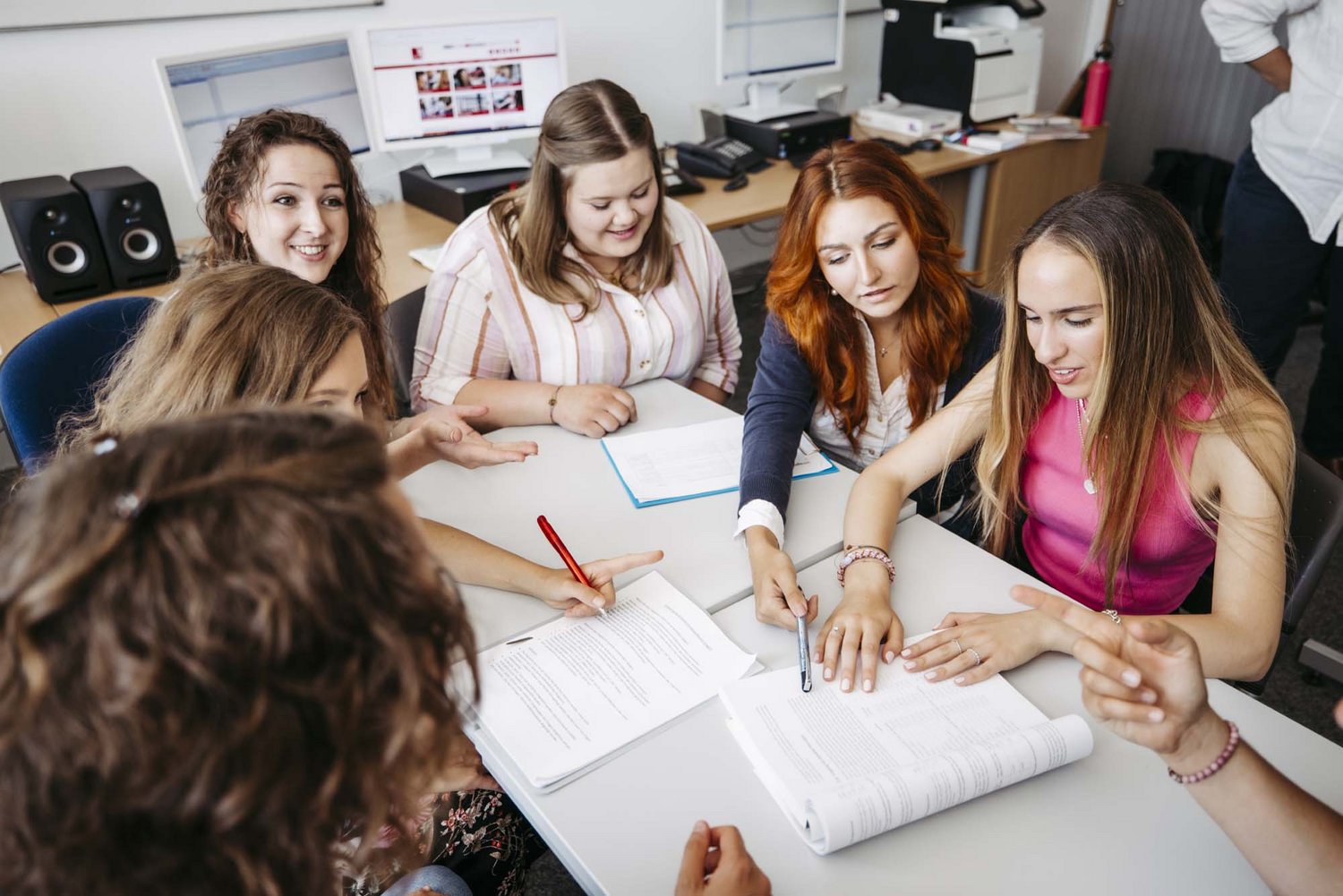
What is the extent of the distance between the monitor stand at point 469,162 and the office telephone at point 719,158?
51cm

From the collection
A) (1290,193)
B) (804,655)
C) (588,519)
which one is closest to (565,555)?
(588,519)

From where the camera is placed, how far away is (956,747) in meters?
0.87

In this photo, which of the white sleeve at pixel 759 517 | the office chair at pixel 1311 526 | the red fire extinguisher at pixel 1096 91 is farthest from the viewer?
the red fire extinguisher at pixel 1096 91

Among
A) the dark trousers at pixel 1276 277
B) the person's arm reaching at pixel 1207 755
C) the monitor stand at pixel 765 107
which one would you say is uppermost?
the monitor stand at pixel 765 107

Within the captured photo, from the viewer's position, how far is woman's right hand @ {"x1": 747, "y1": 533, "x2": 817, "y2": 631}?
1075mm

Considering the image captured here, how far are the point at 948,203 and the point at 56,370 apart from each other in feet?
7.66

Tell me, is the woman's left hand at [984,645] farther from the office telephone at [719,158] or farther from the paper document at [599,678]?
the office telephone at [719,158]

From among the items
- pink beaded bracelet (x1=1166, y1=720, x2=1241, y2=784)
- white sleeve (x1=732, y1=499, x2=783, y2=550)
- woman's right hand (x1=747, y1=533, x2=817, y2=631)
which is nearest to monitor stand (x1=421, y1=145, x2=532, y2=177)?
white sleeve (x1=732, y1=499, x2=783, y2=550)

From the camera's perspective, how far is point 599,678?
3.29 feet

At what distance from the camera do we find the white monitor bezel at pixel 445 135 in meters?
2.30

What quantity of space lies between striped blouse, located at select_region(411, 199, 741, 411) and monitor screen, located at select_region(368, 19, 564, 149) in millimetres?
791

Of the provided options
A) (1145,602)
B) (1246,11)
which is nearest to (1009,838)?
(1145,602)

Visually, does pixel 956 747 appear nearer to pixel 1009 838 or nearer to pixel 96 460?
pixel 1009 838

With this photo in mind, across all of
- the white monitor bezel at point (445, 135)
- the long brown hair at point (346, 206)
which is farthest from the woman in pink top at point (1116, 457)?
the white monitor bezel at point (445, 135)
